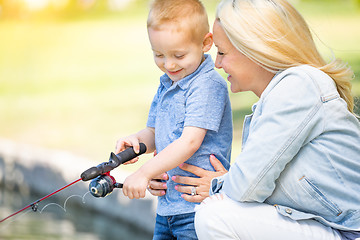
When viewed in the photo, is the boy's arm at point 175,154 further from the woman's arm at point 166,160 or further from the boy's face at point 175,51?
the boy's face at point 175,51

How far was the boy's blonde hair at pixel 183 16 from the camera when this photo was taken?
85.2 inches

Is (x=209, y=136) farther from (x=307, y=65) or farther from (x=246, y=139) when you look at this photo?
(x=307, y=65)

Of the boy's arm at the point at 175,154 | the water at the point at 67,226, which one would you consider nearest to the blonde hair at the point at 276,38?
the boy's arm at the point at 175,154

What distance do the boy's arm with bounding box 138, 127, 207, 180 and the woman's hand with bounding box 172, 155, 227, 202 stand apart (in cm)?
11

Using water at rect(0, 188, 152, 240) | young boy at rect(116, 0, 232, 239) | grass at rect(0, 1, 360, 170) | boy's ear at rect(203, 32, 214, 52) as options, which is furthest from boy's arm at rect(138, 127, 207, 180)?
grass at rect(0, 1, 360, 170)

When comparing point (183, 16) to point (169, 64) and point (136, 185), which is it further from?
point (136, 185)

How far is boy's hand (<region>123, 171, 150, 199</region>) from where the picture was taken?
2092mm

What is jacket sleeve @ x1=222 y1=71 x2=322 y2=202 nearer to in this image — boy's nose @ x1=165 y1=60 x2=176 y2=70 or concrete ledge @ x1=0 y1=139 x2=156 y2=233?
boy's nose @ x1=165 y1=60 x2=176 y2=70

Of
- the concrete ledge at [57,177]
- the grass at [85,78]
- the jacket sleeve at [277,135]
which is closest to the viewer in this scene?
the jacket sleeve at [277,135]

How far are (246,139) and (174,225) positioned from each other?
41cm

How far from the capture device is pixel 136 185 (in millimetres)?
2092

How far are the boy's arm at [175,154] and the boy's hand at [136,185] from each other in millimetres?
19

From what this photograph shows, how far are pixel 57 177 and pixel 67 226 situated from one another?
0.61 meters

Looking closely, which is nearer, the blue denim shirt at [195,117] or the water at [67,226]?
the blue denim shirt at [195,117]
